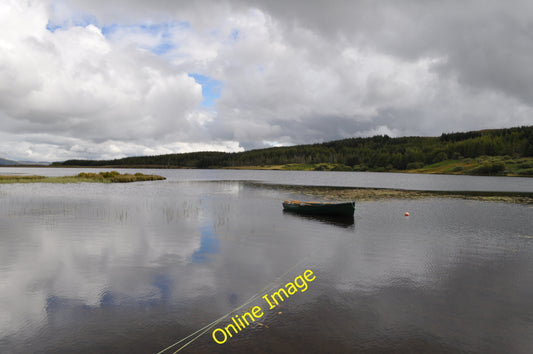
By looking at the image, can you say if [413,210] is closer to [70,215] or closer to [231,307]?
[231,307]

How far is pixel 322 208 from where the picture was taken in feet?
145

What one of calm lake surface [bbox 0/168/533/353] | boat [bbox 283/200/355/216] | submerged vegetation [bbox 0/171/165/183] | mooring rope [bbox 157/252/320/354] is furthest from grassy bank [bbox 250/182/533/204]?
submerged vegetation [bbox 0/171/165/183]

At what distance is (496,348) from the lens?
11.7 m

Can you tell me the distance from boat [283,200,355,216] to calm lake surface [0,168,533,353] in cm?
614

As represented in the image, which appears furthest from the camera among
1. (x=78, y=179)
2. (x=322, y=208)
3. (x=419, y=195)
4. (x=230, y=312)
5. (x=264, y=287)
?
(x=78, y=179)

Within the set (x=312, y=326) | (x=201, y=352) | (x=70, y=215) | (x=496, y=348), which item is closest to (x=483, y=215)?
(x=496, y=348)

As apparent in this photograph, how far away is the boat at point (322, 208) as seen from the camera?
42.2m

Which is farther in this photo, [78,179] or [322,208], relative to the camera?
[78,179]

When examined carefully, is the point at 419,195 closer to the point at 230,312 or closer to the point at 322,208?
the point at 322,208

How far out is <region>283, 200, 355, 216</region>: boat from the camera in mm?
42219

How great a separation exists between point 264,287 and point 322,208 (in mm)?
28065

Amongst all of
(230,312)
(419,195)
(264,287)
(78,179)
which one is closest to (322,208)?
(264,287)

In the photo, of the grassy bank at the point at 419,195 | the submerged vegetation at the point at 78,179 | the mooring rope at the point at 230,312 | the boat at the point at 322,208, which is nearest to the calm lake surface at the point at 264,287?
the mooring rope at the point at 230,312

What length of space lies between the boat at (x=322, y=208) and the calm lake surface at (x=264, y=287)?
614 cm
